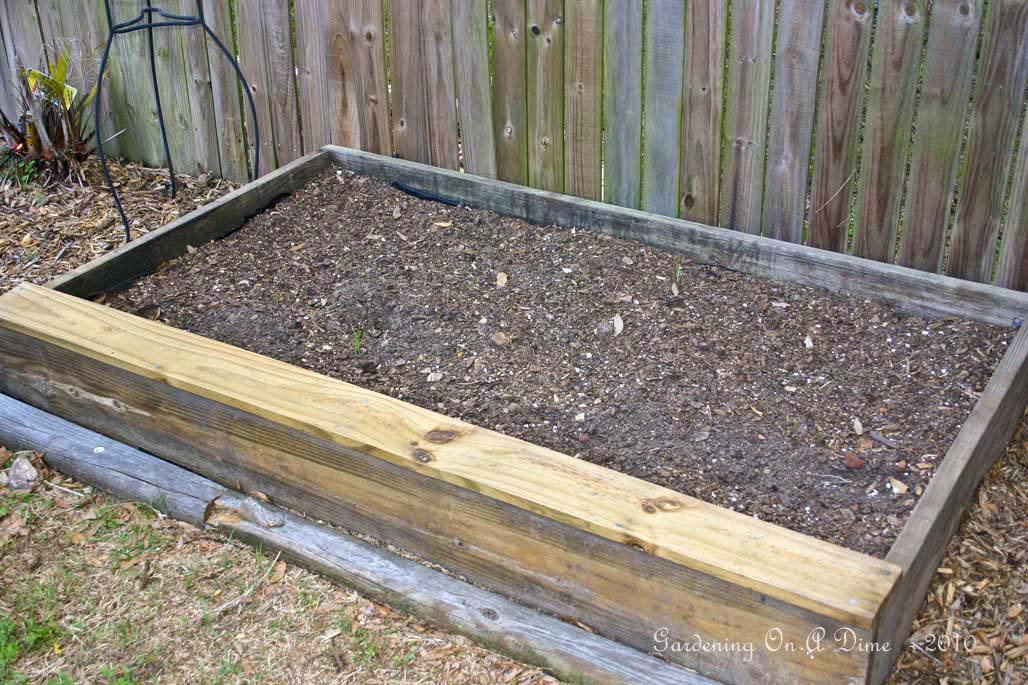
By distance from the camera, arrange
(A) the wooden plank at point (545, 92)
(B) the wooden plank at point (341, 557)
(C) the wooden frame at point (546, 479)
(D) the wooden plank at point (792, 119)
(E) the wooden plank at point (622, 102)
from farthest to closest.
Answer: (A) the wooden plank at point (545, 92) < (E) the wooden plank at point (622, 102) < (D) the wooden plank at point (792, 119) < (B) the wooden plank at point (341, 557) < (C) the wooden frame at point (546, 479)

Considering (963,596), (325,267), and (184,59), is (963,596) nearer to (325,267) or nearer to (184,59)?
(325,267)

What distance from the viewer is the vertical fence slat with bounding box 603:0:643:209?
3.21m

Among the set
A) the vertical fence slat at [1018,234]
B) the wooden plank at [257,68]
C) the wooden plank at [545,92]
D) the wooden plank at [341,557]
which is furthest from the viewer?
the wooden plank at [257,68]

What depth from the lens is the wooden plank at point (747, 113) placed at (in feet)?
9.94

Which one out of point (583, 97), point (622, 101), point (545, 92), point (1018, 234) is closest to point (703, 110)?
point (622, 101)

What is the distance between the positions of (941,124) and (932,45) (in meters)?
0.21

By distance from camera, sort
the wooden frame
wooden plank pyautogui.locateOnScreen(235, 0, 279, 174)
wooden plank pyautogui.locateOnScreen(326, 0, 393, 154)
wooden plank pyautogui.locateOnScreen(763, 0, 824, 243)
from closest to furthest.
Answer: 1. the wooden frame
2. wooden plank pyautogui.locateOnScreen(763, 0, 824, 243)
3. wooden plank pyautogui.locateOnScreen(326, 0, 393, 154)
4. wooden plank pyautogui.locateOnScreen(235, 0, 279, 174)

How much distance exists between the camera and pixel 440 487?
Answer: 2299mm

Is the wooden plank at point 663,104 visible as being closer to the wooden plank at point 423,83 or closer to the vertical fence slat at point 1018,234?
the wooden plank at point 423,83

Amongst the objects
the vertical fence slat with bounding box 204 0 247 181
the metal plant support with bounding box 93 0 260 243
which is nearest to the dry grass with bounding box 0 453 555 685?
the metal plant support with bounding box 93 0 260 243

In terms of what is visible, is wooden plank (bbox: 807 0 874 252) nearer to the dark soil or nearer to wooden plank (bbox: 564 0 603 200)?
the dark soil

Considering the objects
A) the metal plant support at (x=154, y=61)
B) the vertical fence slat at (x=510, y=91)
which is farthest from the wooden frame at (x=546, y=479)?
the metal plant support at (x=154, y=61)

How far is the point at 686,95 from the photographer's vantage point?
3.21 metres

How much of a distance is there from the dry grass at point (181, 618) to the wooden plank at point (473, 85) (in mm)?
1652
